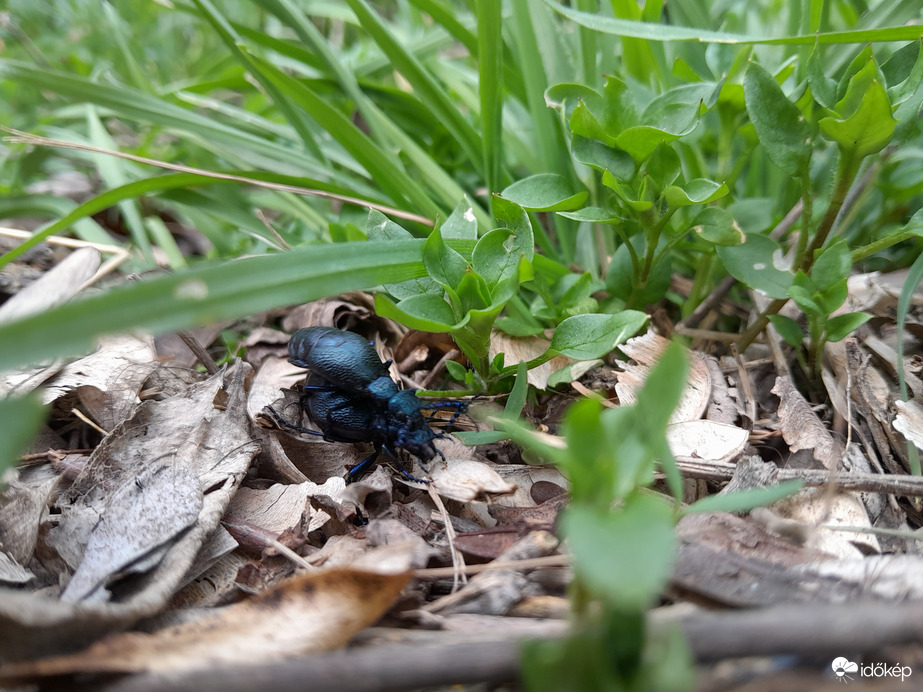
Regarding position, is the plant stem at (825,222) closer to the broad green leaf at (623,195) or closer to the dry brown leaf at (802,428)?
the dry brown leaf at (802,428)

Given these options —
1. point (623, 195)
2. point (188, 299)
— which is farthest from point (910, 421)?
point (188, 299)

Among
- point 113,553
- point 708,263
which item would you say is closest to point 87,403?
point 113,553

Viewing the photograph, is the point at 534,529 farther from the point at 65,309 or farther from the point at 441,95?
the point at 441,95

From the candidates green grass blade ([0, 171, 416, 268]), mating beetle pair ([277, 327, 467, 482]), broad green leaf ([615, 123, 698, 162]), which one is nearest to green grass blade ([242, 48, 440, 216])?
green grass blade ([0, 171, 416, 268])

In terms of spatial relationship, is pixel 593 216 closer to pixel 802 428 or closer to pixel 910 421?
pixel 802 428

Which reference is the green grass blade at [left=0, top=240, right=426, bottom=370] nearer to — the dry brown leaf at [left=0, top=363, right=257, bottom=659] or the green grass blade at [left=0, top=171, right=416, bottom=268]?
the dry brown leaf at [left=0, top=363, right=257, bottom=659]
